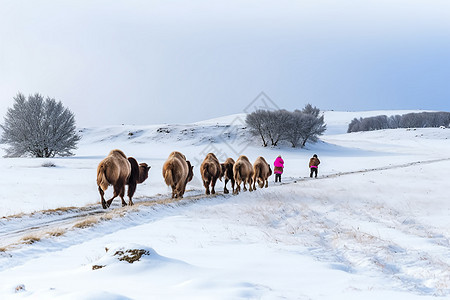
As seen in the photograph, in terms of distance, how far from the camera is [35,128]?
1695 inches

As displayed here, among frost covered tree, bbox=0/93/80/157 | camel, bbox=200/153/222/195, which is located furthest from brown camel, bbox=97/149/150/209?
frost covered tree, bbox=0/93/80/157

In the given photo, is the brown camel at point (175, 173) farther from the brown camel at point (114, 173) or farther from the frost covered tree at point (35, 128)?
the frost covered tree at point (35, 128)

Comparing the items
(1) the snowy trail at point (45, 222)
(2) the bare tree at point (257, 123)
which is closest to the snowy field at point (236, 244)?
(1) the snowy trail at point (45, 222)

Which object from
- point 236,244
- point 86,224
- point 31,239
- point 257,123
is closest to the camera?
point 31,239

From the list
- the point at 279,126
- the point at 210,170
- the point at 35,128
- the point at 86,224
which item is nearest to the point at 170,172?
the point at 210,170

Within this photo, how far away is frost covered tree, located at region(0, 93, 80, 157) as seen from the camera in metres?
42.9

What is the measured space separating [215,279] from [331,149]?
207 feet

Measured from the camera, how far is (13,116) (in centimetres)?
4347

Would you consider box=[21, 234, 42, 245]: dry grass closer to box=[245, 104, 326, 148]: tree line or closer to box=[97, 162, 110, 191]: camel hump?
box=[97, 162, 110, 191]: camel hump

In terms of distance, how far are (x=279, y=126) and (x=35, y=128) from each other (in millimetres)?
36327

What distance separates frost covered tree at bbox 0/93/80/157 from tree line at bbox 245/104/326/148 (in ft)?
98.8

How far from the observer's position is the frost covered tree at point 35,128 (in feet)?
141

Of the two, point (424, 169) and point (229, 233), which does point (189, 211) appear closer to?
point (229, 233)

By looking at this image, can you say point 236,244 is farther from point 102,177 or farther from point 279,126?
point 279,126
